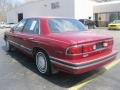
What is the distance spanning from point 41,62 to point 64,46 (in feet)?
4.37

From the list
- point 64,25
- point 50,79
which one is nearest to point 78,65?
point 50,79

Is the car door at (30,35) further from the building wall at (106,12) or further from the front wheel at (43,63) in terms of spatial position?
the building wall at (106,12)

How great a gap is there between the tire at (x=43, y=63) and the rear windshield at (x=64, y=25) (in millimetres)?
717

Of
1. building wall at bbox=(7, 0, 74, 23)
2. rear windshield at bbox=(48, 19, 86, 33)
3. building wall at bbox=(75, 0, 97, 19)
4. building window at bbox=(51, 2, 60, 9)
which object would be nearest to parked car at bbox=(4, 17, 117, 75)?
rear windshield at bbox=(48, 19, 86, 33)

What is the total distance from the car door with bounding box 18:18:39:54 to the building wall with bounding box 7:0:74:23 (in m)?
29.1

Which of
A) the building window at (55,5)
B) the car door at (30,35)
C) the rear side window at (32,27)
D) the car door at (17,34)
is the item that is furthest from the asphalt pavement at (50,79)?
the building window at (55,5)

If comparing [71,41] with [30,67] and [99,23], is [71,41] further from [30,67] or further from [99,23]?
[99,23]

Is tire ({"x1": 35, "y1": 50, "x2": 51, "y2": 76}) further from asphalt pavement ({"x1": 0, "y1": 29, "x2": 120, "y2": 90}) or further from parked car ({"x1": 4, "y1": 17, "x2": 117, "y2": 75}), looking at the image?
asphalt pavement ({"x1": 0, "y1": 29, "x2": 120, "y2": 90})

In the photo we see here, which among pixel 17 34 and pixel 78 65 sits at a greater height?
pixel 17 34

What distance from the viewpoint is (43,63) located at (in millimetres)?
6020

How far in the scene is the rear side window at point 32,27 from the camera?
6.43 m

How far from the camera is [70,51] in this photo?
4.99 m

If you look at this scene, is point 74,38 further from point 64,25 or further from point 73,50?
point 64,25

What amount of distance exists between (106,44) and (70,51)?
1.25 meters
